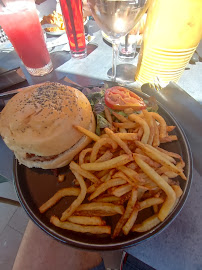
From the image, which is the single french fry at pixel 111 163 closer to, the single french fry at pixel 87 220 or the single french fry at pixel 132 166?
the single french fry at pixel 132 166

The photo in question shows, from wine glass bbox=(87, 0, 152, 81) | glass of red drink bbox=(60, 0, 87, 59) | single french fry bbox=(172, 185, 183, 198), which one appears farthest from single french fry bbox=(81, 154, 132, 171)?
glass of red drink bbox=(60, 0, 87, 59)

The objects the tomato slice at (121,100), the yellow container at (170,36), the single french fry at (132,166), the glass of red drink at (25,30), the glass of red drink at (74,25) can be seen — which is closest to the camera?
the single french fry at (132,166)

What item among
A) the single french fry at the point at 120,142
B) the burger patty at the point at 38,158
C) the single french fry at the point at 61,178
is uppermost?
the single french fry at the point at 120,142

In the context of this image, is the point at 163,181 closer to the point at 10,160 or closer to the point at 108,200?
the point at 108,200

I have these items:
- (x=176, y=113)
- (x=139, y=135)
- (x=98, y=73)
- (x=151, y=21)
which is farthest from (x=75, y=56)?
(x=139, y=135)

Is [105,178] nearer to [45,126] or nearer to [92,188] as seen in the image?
[92,188]

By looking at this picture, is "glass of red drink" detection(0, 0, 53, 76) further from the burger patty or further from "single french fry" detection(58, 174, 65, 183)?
"single french fry" detection(58, 174, 65, 183)

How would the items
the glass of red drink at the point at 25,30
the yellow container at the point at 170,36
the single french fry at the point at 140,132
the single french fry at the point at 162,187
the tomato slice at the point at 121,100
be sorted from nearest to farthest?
the single french fry at the point at 162,187
the single french fry at the point at 140,132
the yellow container at the point at 170,36
the tomato slice at the point at 121,100
the glass of red drink at the point at 25,30

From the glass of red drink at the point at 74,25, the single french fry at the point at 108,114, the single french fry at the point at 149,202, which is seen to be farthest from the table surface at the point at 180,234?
the single french fry at the point at 108,114
